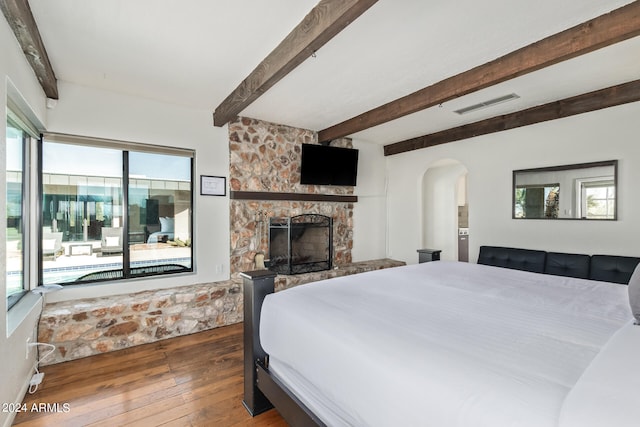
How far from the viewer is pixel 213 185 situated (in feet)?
13.2

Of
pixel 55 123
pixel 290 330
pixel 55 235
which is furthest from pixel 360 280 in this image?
pixel 55 123

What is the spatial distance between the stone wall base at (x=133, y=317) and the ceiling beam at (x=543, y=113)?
3679 millimetres

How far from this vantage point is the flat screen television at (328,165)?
4.73 m

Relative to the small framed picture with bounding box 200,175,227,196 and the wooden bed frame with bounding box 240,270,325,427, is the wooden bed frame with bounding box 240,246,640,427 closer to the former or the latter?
the wooden bed frame with bounding box 240,270,325,427

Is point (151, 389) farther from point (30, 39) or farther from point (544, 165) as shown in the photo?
point (544, 165)

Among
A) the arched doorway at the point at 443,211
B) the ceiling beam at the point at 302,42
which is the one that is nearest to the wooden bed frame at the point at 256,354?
the ceiling beam at the point at 302,42

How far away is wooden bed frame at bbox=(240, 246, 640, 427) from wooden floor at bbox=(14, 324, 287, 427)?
0.22 meters

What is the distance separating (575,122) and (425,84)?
6.14ft

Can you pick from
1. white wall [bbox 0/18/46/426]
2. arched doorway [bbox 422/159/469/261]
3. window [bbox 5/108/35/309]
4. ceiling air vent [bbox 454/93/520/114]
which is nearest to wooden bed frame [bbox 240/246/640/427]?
white wall [bbox 0/18/46/426]

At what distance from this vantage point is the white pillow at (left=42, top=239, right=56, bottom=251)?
3111mm

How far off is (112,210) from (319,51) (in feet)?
9.42

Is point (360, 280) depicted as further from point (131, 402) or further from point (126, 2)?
point (126, 2)

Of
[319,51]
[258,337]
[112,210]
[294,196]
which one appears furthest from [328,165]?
[258,337]

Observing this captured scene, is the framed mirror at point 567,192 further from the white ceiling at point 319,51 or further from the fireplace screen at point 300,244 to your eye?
the fireplace screen at point 300,244
